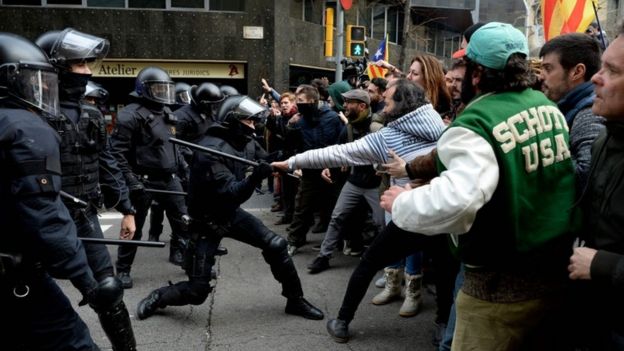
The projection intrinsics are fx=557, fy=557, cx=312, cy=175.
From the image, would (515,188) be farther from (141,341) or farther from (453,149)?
(141,341)

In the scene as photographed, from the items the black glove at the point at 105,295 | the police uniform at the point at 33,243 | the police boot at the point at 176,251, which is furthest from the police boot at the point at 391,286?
the police uniform at the point at 33,243

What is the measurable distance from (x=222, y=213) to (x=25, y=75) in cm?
196

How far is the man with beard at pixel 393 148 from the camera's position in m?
3.72

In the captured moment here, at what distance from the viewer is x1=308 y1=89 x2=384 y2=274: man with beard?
17.8 ft

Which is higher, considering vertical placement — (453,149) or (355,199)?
(453,149)

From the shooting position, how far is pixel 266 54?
1753cm

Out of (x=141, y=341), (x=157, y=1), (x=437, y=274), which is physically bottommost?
(x=141, y=341)

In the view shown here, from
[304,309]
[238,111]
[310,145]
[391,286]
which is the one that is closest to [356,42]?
[310,145]

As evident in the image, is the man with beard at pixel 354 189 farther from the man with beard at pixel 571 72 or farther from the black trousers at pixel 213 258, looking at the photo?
the man with beard at pixel 571 72

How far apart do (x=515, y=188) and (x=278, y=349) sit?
8.16 ft

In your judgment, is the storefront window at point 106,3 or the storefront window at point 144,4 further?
the storefront window at point 144,4

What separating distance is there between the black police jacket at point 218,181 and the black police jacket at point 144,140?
62.8 inches

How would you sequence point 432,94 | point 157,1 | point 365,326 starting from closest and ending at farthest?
point 365,326, point 432,94, point 157,1

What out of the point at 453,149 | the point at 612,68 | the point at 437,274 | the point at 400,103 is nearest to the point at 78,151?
the point at 400,103
